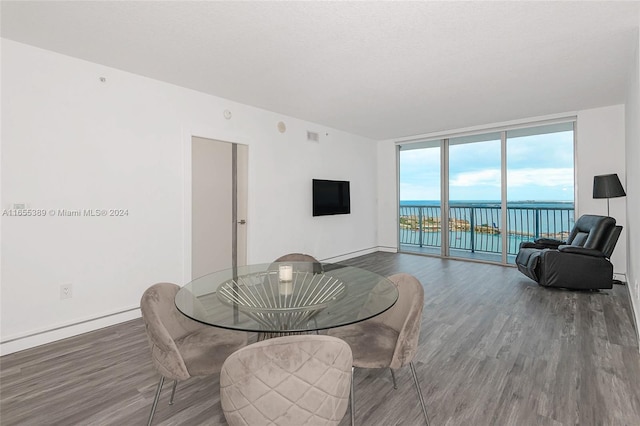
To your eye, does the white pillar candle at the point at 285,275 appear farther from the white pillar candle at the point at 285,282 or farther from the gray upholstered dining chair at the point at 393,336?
the gray upholstered dining chair at the point at 393,336

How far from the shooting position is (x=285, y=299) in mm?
1825

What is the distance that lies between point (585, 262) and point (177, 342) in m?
4.78

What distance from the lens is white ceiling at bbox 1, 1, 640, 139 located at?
223 centimetres

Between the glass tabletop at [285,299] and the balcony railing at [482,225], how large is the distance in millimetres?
4921

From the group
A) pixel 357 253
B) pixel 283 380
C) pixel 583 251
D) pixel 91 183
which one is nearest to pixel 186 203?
pixel 91 183

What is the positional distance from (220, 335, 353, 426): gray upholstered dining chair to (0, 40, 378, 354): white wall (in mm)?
2672

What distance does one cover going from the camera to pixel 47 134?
9.09 ft

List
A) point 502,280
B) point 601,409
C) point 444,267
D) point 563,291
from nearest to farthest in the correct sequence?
1. point 601,409
2. point 563,291
3. point 502,280
4. point 444,267

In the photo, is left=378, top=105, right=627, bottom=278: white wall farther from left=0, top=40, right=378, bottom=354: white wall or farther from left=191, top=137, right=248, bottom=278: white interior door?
left=0, top=40, right=378, bottom=354: white wall

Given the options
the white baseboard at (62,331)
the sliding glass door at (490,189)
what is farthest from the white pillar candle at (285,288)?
the sliding glass door at (490,189)

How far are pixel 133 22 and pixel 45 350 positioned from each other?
2779 mm

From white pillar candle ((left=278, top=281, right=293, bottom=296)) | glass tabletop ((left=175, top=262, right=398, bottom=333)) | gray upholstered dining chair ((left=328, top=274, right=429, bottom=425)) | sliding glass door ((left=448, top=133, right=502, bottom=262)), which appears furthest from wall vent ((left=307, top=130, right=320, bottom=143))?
gray upholstered dining chair ((left=328, top=274, right=429, bottom=425))

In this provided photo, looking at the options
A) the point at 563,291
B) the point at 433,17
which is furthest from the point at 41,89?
the point at 563,291

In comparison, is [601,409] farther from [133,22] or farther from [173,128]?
[173,128]
